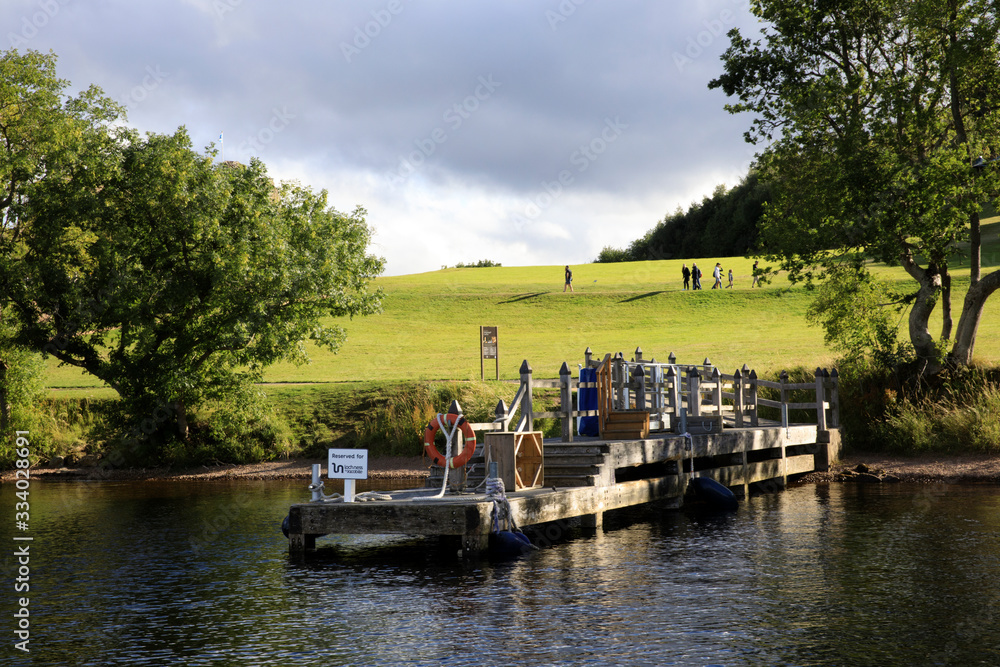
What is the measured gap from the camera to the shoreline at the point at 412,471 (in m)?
25.5

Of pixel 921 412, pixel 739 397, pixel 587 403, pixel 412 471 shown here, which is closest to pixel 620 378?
pixel 587 403

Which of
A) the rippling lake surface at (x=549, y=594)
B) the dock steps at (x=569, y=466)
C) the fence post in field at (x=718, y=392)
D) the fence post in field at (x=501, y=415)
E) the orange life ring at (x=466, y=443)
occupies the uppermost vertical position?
the fence post in field at (x=718, y=392)

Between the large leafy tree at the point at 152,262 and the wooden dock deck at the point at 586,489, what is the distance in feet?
46.0

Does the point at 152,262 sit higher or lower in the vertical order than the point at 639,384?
higher

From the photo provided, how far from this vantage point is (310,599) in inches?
502

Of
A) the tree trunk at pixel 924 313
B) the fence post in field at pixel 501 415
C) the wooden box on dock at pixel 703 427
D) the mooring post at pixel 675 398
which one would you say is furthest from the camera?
the tree trunk at pixel 924 313

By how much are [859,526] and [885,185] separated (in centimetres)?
1355

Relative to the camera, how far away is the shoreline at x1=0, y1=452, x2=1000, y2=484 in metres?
25.5

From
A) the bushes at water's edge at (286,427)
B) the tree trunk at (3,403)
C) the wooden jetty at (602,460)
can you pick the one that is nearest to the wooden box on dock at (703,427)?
the wooden jetty at (602,460)

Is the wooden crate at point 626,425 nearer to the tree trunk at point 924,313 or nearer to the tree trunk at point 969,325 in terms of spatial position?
the tree trunk at point 924,313

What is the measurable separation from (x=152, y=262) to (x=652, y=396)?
17.4 m

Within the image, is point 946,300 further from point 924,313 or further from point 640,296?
point 640,296

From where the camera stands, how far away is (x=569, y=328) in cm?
5475

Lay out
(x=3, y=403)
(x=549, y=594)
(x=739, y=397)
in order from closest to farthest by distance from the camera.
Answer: (x=549, y=594) < (x=739, y=397) < (x=3, y=403)
